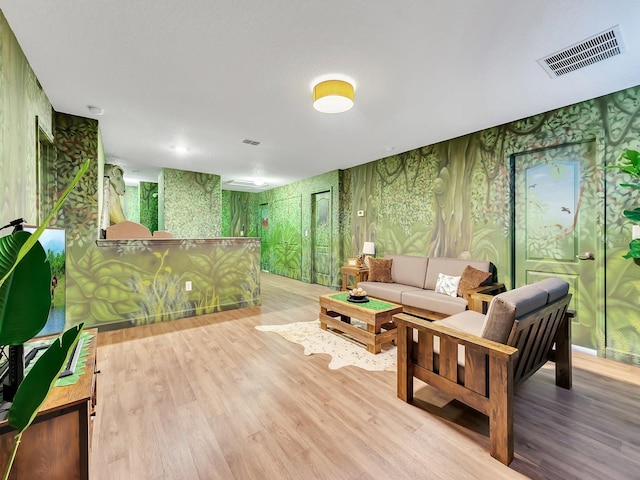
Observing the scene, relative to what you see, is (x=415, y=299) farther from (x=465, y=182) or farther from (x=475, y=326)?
(x=465, y=182)

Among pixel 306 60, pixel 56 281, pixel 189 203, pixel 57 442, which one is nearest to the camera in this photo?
pixel 57 442

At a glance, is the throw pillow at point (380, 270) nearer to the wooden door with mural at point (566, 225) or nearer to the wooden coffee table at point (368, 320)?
the wooden coffee table at point (368, 320)

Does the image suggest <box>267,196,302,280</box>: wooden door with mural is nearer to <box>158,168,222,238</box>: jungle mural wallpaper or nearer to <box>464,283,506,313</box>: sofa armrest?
<box>158,168,222,238</box>: jungle mural wallpaper

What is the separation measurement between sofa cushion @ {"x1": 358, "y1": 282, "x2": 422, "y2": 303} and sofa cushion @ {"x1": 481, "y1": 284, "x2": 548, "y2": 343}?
7.16ft

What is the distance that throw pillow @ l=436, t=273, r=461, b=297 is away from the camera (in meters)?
3.47

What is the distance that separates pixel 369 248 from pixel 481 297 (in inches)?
94.7

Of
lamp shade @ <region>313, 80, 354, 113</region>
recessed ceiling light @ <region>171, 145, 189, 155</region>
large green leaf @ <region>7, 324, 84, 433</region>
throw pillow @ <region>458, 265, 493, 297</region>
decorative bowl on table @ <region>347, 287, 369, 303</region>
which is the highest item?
recessed ceiling light @ <region>171, 145, 189, 155</region>

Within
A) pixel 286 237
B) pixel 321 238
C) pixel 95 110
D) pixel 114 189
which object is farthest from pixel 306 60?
pixel 286 237

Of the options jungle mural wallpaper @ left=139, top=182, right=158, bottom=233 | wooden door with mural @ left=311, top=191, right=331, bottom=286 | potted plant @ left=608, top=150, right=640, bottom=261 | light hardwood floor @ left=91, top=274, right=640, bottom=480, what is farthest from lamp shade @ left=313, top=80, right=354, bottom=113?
jungle mural wallpaper @ left=139, top=182, right=158, bottom=233

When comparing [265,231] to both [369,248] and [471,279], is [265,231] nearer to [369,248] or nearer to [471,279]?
[369,248]

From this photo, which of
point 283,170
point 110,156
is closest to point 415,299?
point 283,170

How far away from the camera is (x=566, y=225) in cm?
293

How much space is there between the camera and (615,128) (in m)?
2.62

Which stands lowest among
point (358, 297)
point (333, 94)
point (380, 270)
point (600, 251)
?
point (358, 297)
